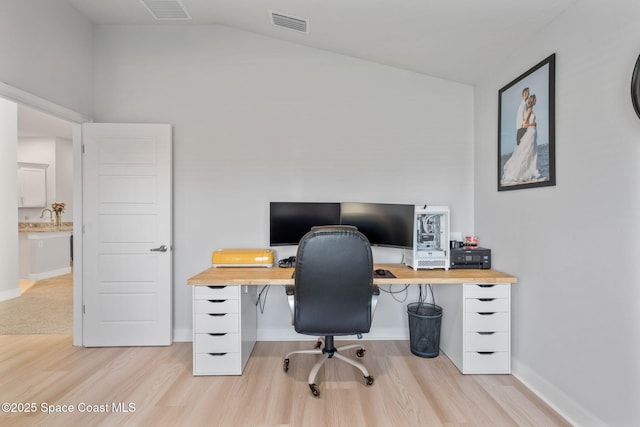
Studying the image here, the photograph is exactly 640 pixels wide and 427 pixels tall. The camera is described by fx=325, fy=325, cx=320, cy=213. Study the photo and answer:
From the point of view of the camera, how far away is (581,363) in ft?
5.94

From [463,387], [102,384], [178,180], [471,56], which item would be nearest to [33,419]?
[102,384]

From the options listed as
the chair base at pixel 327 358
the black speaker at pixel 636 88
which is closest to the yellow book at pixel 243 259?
the chair base at pixel 327 358

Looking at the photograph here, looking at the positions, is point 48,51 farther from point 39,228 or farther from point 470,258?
point 39,228

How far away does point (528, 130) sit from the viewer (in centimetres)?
226

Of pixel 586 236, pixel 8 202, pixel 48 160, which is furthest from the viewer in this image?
pixel 48 160

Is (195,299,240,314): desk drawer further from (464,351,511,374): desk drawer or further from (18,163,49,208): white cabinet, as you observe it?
(18,163,49,208): white cabinet

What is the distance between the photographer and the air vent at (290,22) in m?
2.62

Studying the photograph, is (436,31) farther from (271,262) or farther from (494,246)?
(271,262)

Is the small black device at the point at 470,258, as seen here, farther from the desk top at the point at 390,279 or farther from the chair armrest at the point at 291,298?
the chair armrest at the point at 291,298

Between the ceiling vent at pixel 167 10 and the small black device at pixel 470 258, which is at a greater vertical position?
the ceiling vent at pixel 167 10

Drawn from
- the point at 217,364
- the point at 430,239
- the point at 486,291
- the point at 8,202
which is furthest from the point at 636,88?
the point at 8,202

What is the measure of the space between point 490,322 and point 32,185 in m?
8.50

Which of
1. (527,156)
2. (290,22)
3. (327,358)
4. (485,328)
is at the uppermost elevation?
(290,22)

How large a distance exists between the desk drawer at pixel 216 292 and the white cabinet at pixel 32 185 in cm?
662
